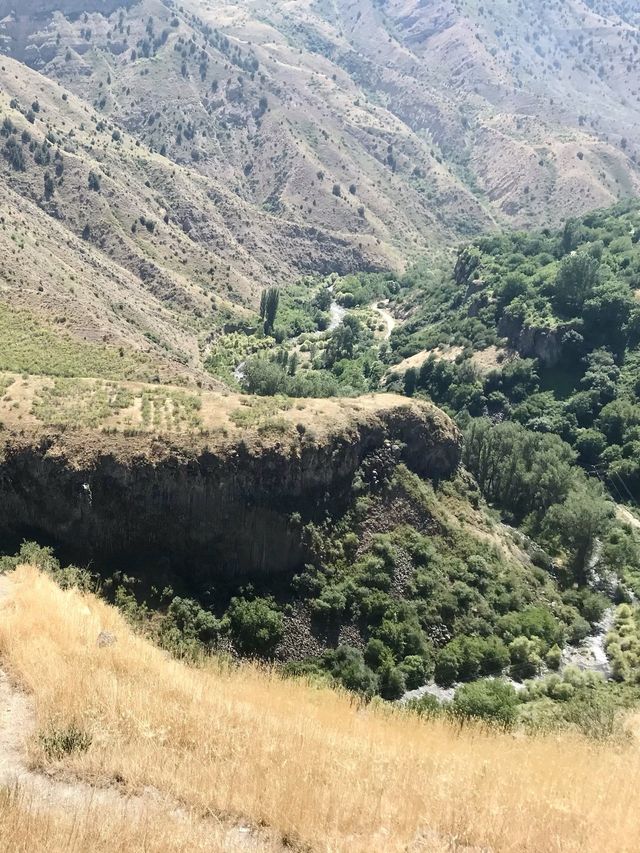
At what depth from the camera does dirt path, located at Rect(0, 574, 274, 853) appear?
1023 centimetres

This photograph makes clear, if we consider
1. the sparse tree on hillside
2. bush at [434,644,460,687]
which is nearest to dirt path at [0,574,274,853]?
bush at [434,644,460,687]

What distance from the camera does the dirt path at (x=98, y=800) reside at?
10234 mm

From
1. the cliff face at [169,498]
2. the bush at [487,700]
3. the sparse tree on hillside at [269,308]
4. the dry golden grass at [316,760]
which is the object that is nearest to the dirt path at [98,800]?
the dry golden grass at [316,760]

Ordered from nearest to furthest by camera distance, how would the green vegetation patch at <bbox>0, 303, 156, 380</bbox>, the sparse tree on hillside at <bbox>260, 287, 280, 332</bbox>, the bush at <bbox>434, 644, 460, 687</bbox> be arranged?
1. the bush at <bbox>434, 644, 460, 687</bbox>
2. the green vegetation patch at <bbox>0, 303, 156, 380</bbox>
3. the sparse tree on hillside at <bbox>260, 287, 280, 332</bbox>

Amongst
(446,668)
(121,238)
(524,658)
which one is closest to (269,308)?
(121,238)

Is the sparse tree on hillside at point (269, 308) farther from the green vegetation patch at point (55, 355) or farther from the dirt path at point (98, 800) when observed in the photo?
the dirt path at point (98, 800)

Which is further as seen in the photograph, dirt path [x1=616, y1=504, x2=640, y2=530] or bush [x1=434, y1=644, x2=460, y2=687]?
dirt path [x1=616, y1=504, x2=640, y2=530]

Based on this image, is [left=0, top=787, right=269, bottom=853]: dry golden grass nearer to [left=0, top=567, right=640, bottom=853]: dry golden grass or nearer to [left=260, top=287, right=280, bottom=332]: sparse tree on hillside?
[left=0, top=567, right=640, bottom=853]: dry golden grass

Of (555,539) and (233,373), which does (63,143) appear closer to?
(233,373)

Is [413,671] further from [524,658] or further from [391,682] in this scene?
[524,658]

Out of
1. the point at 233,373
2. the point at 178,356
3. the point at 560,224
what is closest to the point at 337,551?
the point at 178,356

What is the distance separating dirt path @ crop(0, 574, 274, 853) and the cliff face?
2143 centimetres

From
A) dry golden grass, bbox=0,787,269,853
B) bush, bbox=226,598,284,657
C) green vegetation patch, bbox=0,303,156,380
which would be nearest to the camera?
dry golden grass, bbox=0,787,269,853

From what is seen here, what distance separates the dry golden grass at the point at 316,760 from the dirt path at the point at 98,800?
10.1 inches
